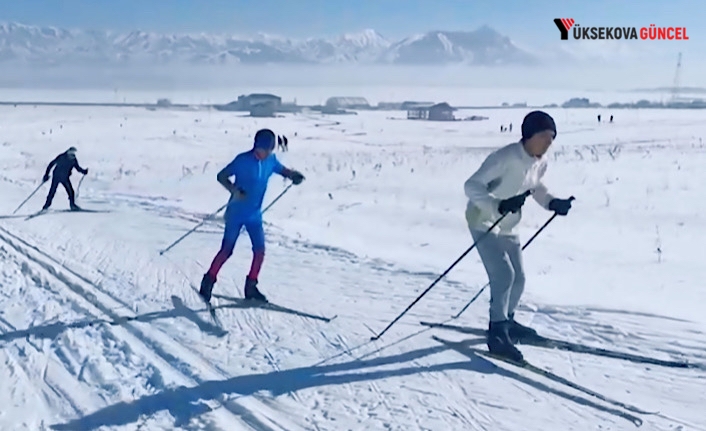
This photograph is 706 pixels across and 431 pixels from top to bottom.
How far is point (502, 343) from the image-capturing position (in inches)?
211

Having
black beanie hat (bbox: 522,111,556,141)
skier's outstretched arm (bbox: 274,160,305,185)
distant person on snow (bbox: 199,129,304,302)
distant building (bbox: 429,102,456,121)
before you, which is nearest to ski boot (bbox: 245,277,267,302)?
distant person on snow (bbox: 199,129,304,302)

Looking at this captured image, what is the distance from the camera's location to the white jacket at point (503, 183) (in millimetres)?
5172

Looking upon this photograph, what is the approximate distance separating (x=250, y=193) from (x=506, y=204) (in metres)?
2.63

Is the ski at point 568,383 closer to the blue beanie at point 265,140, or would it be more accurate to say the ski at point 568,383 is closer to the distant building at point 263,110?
the blue beanie at point 265,140

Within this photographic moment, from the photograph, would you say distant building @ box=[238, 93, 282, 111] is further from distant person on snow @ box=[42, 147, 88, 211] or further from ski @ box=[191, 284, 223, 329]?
ski @ box=[191, 284, 223, 329]

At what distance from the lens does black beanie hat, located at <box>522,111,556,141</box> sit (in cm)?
509

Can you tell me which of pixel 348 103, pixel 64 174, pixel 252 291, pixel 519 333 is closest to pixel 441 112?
pixel 348 103

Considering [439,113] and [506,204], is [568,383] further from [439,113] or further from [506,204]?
[439,113]

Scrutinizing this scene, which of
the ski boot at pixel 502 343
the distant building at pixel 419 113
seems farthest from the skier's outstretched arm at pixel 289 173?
the distant building at pixel 419 113

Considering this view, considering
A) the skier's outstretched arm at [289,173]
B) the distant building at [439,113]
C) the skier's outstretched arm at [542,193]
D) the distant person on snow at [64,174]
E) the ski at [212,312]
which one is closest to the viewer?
the skier's outstretched arm at [542,193]

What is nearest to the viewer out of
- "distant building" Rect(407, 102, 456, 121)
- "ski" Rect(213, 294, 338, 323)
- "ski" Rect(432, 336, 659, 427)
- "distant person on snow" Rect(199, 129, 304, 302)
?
"ski" Rect(432, 336, 659, 427)

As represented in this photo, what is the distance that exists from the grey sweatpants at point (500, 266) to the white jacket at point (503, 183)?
74mm

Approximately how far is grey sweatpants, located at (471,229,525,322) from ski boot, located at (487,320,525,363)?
0.17 feet

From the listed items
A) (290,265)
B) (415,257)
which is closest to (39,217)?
(290,265)
